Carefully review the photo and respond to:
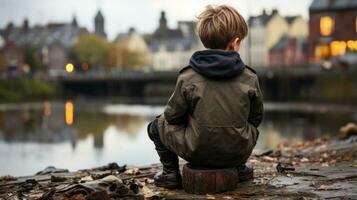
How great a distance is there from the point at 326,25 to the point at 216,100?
6602cm

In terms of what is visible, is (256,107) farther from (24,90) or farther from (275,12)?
(275,12)

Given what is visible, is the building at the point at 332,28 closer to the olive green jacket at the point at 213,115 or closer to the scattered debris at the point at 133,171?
the scattered debris at the point at 133,171

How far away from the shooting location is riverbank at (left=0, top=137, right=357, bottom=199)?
17.7ft

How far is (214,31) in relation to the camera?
5430 mm

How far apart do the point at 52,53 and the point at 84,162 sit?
108627mm

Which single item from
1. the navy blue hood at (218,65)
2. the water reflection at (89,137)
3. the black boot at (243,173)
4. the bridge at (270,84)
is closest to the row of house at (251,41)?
the bridge at (270,84)

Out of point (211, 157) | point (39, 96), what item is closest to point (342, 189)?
point (211, 157)

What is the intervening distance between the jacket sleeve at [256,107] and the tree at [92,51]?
107 metres

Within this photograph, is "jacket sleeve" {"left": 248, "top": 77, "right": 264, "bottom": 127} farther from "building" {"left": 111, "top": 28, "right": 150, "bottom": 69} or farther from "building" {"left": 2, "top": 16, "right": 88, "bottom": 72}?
"building" {"left": 111, "top": 28, "right": 150, "bottom": 69}

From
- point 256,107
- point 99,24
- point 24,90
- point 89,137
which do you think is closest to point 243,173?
point 256,107

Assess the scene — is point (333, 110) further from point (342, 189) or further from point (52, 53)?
point (52, 53)

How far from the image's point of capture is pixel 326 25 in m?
69.1

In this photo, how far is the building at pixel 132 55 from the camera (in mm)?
113562

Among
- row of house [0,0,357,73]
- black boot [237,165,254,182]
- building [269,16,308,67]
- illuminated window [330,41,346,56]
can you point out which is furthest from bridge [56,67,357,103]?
black boot [237,165,254,182]
